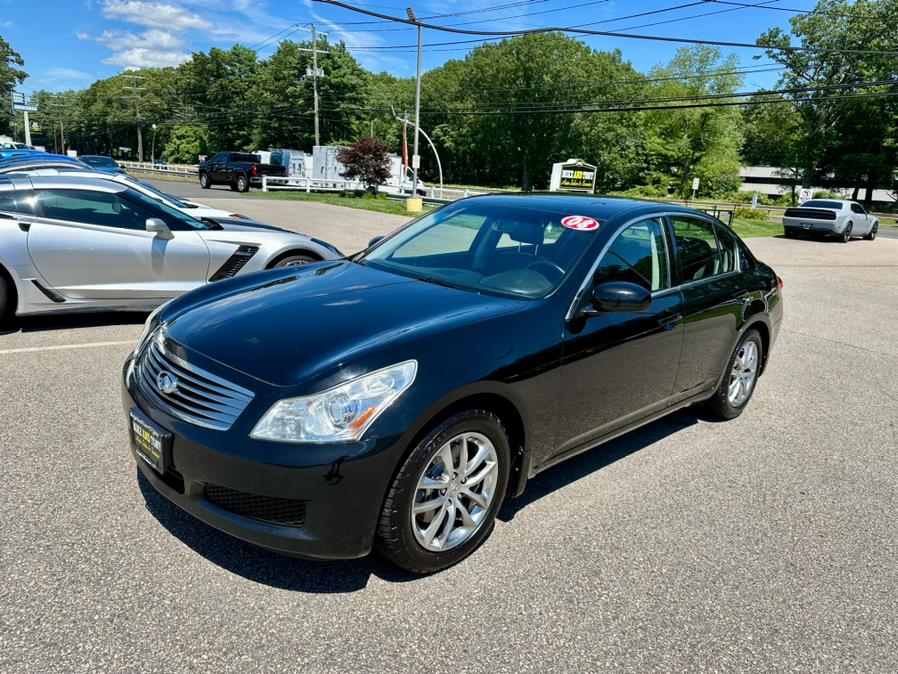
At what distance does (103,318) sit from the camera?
22.7ft

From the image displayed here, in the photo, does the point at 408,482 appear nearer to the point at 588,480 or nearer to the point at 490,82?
the point at 588,480

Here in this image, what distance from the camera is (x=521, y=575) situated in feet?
9.34

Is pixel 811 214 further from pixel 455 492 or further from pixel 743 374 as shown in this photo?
pixel 455 492

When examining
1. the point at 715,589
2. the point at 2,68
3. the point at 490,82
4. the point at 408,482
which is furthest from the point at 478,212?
the point at 2,68

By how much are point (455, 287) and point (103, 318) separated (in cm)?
516

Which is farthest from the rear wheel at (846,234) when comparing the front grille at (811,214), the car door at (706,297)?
the car door at (706,297)

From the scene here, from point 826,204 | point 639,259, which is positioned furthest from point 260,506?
point 826,204

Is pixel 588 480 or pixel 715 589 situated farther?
pixel 588 480

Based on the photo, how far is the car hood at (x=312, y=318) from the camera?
8.59 ft

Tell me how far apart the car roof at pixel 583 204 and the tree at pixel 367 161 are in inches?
1090

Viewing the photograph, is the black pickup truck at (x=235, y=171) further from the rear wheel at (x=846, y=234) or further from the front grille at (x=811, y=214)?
the rear wheel at (x=846, y=234)

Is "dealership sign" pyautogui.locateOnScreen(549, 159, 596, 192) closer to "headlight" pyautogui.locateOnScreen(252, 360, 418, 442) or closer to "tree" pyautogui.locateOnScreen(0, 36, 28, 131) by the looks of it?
"headlight" pyautogui.locateOnScreen(252, 360, 418, 442)

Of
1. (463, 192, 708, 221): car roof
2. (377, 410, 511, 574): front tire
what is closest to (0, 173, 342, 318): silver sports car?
(463, 192, 708, 221): car roof

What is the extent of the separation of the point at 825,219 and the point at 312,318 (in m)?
25.1
